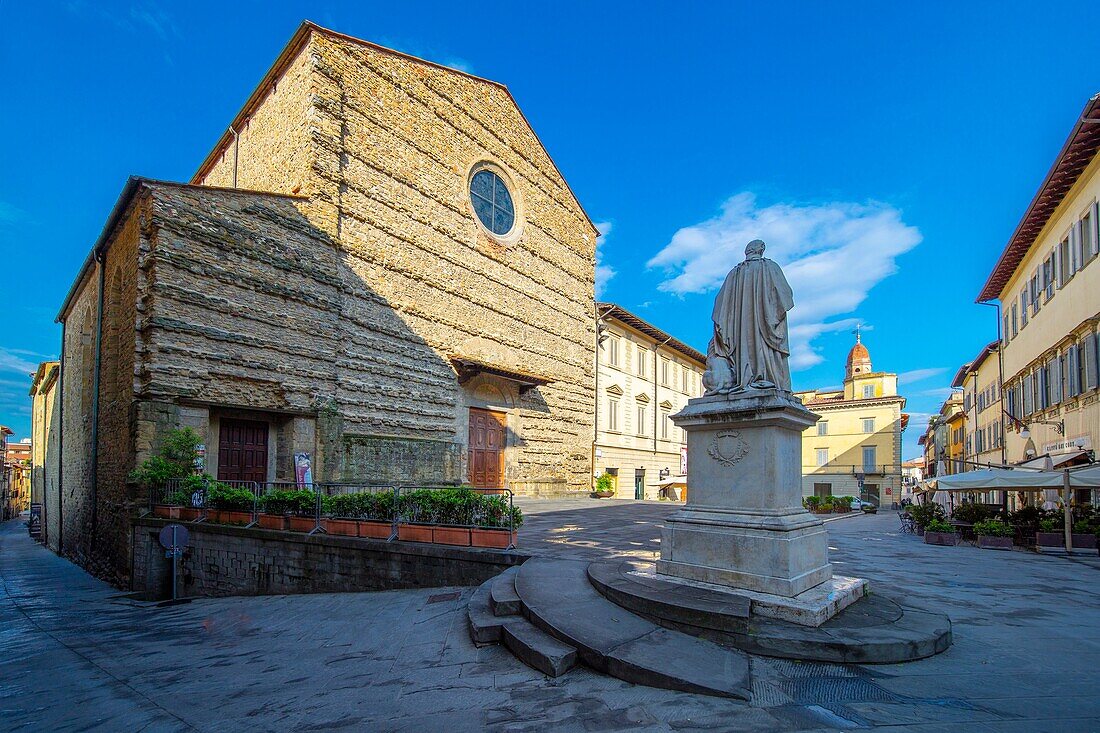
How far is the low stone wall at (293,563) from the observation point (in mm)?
8453

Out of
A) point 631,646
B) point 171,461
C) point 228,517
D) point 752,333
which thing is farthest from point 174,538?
point 752,333

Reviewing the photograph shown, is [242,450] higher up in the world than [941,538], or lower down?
higher up

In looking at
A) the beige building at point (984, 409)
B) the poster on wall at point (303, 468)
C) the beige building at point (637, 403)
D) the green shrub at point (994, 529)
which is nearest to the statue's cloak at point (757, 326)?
the green shrub at point (994, 529)

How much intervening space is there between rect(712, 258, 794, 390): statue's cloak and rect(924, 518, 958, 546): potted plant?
11.0 metres

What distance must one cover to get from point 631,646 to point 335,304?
1490 cm

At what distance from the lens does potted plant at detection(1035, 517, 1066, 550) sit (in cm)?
1230

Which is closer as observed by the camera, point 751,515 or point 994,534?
point 751,515

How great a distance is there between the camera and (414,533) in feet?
30.1

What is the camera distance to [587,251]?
95.1 feet

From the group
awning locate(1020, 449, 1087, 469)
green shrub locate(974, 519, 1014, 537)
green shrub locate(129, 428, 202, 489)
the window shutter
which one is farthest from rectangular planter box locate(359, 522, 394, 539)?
the window shutter

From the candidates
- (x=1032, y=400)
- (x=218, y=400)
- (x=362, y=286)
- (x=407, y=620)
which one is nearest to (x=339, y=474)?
(x=218, y=400)

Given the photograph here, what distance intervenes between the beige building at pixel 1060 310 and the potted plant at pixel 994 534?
11.2ft

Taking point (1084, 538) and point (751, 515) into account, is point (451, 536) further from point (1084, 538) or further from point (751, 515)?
point (1084, 538)

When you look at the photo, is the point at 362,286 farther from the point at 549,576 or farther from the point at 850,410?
the point at 850,410
